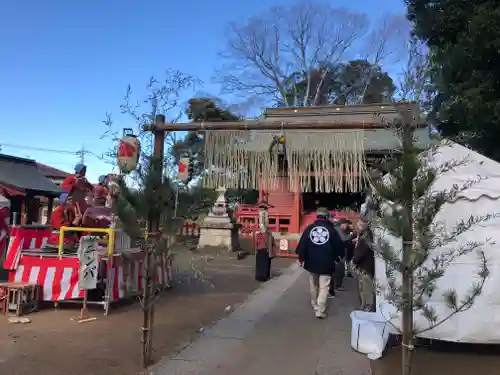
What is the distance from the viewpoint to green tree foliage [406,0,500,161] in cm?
867

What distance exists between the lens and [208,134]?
6.40 meters

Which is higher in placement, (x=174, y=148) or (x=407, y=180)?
(x=174, y=148)

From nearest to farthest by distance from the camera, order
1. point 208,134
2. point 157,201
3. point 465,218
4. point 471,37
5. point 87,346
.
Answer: point 157,201 → point 465,218 → point 87,346 → point 208,134 → point 471,37

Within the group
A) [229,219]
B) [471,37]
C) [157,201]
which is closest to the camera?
[157,201]

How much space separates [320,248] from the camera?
718 cm

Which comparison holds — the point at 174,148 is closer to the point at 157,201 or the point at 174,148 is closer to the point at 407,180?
the point at 157,201

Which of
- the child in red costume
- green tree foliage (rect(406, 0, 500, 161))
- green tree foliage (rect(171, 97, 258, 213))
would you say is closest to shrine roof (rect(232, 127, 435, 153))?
green tree foliage (rect(171, 97, 258, 213))

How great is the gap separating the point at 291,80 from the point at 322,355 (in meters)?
30.3

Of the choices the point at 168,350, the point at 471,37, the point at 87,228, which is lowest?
the point at 168,350

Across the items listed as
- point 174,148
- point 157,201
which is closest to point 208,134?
point 174,148

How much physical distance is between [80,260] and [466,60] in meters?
8.57

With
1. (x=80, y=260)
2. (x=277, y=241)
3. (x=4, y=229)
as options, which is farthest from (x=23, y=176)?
(x=277, y=241)

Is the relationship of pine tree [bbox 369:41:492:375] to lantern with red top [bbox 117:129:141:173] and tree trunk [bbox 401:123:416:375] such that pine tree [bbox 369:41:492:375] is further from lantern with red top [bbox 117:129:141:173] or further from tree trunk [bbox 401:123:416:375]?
lantern with red top [bbox 117:129:141:173]

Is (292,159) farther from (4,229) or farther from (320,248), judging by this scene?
Answer: (4,229)
